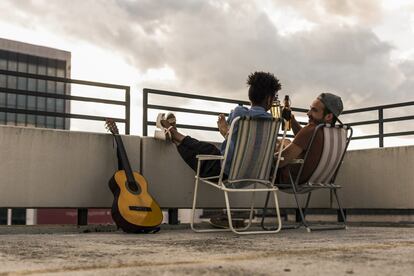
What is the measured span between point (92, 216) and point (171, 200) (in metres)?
91.7

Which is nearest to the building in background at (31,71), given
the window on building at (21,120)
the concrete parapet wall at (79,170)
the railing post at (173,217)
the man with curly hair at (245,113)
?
the window on building at (21,120)

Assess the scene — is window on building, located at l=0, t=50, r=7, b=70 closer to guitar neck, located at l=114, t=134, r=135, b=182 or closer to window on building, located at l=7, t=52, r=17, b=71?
window on building, located at l=7, t=52, r=17, b=71

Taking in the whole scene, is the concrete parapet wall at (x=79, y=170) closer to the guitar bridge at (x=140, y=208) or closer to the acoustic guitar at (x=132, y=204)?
the acoustic guitar at (x=132, y=204)

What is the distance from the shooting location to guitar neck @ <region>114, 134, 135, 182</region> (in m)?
5.82

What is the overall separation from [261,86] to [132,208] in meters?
1.72

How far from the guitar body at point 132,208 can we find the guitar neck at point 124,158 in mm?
52

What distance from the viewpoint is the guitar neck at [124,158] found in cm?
582

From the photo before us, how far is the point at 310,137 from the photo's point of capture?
5.42 metres

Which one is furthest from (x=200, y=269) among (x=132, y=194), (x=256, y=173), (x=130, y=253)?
(x=132, y=194)

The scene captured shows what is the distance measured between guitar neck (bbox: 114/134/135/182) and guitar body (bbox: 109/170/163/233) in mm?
52

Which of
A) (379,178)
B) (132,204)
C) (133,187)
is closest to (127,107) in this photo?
(133,187)

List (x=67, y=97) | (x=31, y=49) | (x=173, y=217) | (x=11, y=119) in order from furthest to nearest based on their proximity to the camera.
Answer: (x=31, y=49) < (x=11, y=119) < (x=67, y=97) < (x=173, y=217)

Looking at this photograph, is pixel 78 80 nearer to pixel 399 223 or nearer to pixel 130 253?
pixel 130 253

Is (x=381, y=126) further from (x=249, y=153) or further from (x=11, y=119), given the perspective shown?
(x=11, y=119)
